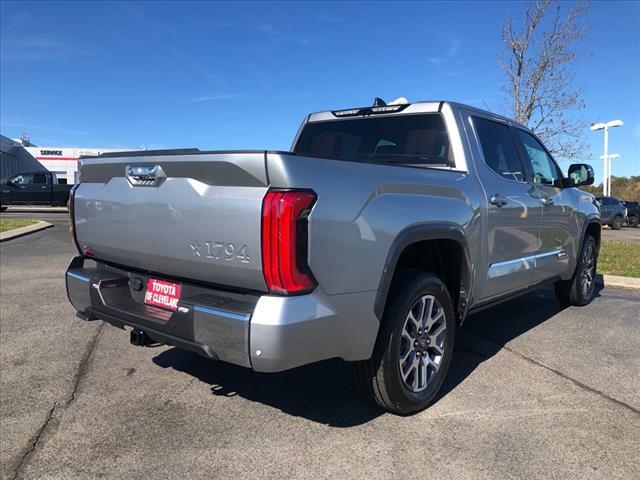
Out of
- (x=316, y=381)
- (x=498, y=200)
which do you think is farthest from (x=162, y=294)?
(x=498, y=200)

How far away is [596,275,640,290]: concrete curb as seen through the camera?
762cm

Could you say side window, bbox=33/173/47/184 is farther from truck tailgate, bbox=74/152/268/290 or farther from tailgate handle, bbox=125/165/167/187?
tailgate handle, bbox=125/165/167/187

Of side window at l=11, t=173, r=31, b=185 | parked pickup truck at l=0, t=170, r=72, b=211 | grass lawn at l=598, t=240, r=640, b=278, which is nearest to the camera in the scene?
grass lawn at l=598, t=240, r=640, b=278

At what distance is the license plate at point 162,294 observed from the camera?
116 inches

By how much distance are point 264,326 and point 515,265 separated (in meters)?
2.80

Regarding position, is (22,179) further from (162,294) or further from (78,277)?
(162,294)

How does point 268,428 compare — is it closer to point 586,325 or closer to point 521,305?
point 586,325

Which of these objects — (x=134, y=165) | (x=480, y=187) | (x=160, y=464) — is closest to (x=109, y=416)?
(x=160, y=464)

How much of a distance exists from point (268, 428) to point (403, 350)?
37.1 inches

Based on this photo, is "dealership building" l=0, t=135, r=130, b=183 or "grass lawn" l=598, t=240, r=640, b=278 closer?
"grass lawn" l=598, t=240, r=640, b=278

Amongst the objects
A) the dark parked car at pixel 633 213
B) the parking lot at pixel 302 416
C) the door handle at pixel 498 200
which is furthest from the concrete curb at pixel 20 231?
the dark parked car at pixel 633 213

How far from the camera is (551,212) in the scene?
16.8ft

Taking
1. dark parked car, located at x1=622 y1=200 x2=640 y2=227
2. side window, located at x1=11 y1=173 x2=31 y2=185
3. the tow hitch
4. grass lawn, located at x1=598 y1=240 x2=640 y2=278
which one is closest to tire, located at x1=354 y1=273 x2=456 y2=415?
the tow hitch

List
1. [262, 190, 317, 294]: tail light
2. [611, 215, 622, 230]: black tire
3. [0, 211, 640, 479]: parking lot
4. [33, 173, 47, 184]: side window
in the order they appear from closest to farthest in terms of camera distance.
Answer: [262, 190, 317, 294]: tail light
[0, 211, 640, 479]: parking lot
[33, 173, 47, 184]: side window
[611, 215, 622, 230]: black tire
